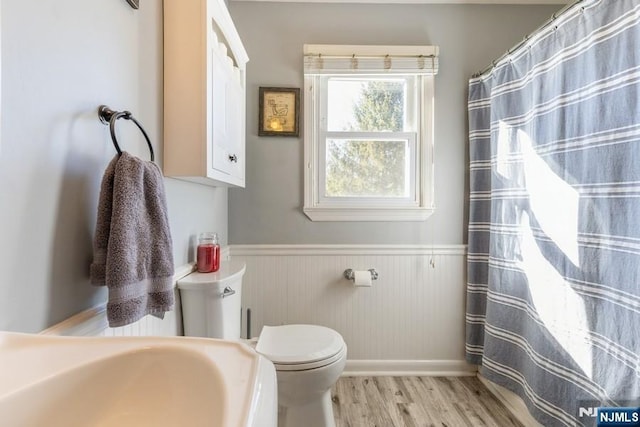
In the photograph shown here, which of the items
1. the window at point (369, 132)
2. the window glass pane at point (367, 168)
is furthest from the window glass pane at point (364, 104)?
the window glass pane at point (367, 168)

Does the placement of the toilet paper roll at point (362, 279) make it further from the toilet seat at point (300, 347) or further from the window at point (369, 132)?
the toilet seat at point (300, 347)

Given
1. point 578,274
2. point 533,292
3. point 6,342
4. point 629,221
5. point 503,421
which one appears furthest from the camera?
point 503,421

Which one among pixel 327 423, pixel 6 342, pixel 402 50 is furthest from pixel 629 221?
pixel 6 342

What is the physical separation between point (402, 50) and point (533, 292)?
1524 millimetres

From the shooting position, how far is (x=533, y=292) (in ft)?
4.69

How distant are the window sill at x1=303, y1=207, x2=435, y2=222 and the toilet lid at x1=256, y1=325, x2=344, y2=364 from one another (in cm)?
71

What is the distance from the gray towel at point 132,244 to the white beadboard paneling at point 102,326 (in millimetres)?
82

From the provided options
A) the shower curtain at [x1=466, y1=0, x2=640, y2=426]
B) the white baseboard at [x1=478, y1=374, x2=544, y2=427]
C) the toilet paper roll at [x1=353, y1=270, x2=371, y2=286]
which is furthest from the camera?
the toilet paper roll at [x1=353, y1=270, x2=371, y2=286]

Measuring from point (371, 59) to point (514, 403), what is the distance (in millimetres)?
2088

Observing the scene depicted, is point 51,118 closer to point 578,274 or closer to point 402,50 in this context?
point 578,274

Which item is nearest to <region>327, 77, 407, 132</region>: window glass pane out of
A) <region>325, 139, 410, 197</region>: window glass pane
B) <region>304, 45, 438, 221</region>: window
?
<region>304, 45, 438, 221</region>: window

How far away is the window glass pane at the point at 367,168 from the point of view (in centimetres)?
199

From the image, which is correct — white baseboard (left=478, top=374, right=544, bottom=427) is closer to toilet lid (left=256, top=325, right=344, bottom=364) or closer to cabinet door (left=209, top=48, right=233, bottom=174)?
toilet lid (left=256, top=325, right=344, bottom=364)

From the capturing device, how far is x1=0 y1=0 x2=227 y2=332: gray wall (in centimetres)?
59
